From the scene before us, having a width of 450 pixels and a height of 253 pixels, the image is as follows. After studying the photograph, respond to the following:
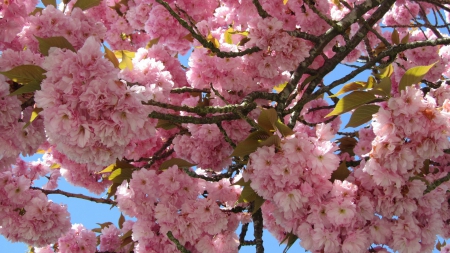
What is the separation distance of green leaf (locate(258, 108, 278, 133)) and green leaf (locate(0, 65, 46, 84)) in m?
1.15

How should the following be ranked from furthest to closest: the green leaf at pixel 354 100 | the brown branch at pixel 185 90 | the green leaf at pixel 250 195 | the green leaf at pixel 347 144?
the green leaf at pixel 347 144 < the brown branch at pixel 185 90 < the green leaf at pixel 250 195 < the green leaf at pixel 354 100

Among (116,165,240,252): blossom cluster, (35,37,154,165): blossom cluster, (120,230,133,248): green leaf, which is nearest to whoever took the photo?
(35,37,154,165): blossom cluster

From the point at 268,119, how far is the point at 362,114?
1.85 ft

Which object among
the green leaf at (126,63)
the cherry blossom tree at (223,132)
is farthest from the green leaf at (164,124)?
the green leaf at (126,63)

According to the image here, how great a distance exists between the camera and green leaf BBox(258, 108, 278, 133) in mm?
2160

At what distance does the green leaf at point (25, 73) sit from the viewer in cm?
211

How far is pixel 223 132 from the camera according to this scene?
2693mm

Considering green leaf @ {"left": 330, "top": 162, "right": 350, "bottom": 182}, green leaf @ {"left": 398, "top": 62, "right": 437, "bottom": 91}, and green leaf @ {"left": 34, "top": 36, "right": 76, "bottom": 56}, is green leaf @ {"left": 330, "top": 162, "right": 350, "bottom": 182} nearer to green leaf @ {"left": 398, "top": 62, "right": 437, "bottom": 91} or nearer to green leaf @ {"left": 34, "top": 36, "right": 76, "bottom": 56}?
green leaf @ {"left": 398, "top": 62, "right": 437, "bottom": 91}

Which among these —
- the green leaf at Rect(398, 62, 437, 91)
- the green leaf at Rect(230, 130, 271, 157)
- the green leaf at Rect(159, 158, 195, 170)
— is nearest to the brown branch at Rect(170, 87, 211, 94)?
the green leaf at Rect(159, 158, 195, 170)

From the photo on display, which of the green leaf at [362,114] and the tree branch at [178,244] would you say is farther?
the tree branch at [178,244]

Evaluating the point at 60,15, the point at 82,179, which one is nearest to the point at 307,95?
the point at 60,15

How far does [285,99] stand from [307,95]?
28 centimetres

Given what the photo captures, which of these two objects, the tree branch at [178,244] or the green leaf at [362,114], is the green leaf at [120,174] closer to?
the tree branch at [178,244]

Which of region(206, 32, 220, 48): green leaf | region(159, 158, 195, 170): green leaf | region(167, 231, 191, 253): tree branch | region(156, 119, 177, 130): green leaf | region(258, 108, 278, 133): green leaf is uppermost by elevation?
region(206, 32, 220, 48): green leaf
